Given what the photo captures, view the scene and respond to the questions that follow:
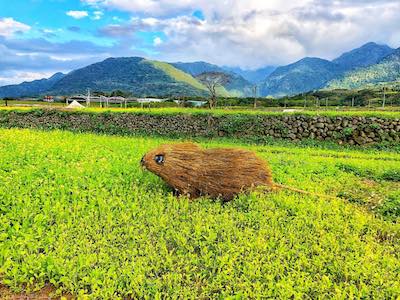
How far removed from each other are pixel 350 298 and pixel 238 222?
8.98 ft

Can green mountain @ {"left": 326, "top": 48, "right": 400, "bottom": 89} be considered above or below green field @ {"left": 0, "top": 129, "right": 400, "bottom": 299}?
above

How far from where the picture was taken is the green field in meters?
5.35

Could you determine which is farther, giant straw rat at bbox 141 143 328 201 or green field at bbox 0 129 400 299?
giant straw rat at bbox 141 143 328 201

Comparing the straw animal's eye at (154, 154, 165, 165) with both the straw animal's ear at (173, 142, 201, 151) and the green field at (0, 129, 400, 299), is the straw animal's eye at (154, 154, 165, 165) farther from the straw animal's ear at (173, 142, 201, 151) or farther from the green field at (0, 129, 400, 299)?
the green field at (0, 129, 400, 299)

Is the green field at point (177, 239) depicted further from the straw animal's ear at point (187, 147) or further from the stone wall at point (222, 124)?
the stone wall at point (222, 124)

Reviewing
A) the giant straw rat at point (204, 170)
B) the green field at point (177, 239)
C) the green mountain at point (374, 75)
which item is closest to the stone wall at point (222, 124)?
the green field at point (177, 239)

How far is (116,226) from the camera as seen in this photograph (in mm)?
7129

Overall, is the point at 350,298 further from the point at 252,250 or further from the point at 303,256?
the point at 252,250

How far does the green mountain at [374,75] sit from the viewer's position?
142500mm

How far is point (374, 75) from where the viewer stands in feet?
486

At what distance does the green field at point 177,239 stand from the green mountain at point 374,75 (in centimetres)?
14039

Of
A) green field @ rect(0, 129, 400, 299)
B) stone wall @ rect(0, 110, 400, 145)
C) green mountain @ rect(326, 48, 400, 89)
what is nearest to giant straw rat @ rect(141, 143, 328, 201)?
green field @ rect(0, 129, 400, 299)

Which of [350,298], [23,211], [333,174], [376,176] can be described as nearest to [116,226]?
[23,211]

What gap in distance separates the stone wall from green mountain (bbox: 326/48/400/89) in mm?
122325
